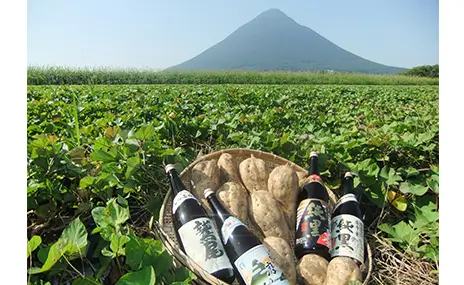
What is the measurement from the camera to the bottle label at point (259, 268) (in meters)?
0.66

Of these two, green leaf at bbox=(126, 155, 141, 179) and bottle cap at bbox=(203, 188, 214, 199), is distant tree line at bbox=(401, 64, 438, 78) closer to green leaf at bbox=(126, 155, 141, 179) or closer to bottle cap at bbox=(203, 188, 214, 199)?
bottle cap at bbox=(203, 188, 214, 199)

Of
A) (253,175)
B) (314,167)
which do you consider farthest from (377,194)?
(253,175)

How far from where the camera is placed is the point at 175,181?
869mm

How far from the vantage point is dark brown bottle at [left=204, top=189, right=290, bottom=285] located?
2.18 feet

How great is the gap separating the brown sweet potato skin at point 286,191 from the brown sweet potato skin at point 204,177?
137 mm

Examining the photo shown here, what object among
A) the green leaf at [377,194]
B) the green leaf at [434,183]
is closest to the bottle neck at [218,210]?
the green leaf at [377,194]

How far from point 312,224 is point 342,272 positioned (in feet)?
0.44

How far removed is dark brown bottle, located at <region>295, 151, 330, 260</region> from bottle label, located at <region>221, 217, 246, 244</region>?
144 mm

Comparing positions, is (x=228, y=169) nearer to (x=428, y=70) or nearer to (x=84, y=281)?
(x=84, y=281)

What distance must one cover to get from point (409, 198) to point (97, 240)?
83cm

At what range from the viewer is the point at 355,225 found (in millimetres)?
840

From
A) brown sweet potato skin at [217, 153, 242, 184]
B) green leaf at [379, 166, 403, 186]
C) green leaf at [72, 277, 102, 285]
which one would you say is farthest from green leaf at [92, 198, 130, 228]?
green leaf at [379, 166, 403, 186]

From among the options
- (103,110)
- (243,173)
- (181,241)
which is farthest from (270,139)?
(103,110)

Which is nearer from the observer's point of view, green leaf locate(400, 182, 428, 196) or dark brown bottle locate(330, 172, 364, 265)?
dark brown bottle locate(330, 172, 364, 265)
